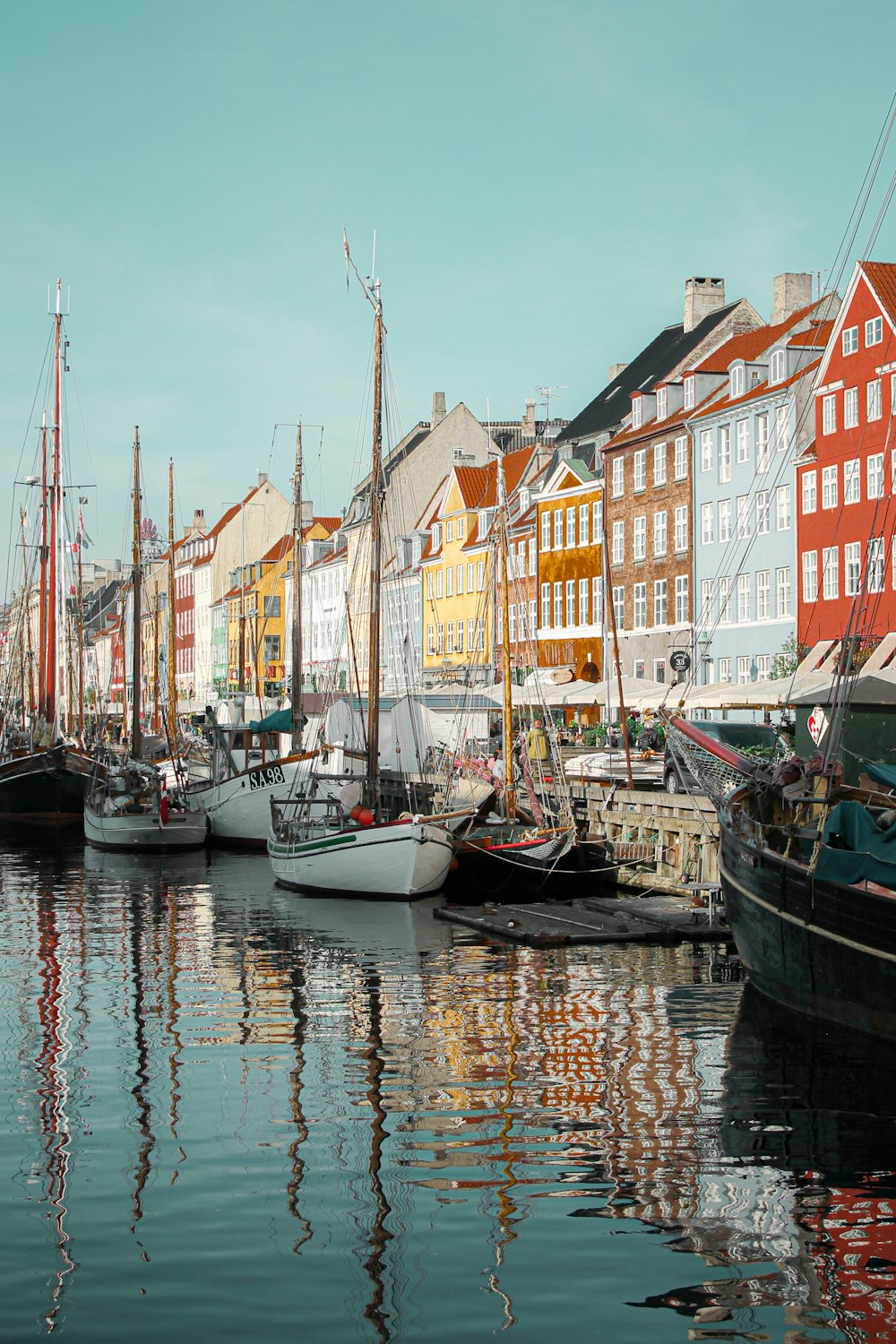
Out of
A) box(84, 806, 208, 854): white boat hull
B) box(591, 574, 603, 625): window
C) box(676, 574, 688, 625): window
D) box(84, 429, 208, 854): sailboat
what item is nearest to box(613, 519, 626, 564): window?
box(591, 574, 603, 625): window

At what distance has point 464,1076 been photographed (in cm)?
1570

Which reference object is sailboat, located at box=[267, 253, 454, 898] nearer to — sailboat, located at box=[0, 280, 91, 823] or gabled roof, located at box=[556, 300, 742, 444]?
sailboat, located at box=[0, 280, 91, 823]

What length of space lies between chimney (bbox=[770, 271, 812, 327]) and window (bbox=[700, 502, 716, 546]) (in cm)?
1024

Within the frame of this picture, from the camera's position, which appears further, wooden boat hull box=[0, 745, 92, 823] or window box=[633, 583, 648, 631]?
window box=[633, 583, 648, 631]

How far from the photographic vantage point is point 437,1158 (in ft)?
41.7

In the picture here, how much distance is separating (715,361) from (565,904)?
1687 inches

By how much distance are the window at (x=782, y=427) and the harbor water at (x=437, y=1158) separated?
36.8m

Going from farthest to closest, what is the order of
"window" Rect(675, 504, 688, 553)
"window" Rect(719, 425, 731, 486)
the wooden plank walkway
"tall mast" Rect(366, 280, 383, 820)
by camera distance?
"window" Rect(675, 504, 688, 553) → "window" Rect(719, 425, 731, 486) → "tall mast" Rect(366, 280, 383, 820) → the wooden plank walkway

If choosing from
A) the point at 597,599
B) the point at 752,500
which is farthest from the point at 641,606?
the point at 752,500

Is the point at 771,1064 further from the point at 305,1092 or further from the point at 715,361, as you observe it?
the point at 715,361

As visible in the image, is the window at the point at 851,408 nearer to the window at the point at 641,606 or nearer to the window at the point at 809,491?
the window at the point at 809,491

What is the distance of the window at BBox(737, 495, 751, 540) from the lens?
192 ft

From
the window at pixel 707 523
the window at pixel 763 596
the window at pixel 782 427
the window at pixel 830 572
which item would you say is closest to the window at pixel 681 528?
the window at pixel 707 523

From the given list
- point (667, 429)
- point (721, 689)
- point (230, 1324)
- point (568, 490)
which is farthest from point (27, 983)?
point (568, 490)
